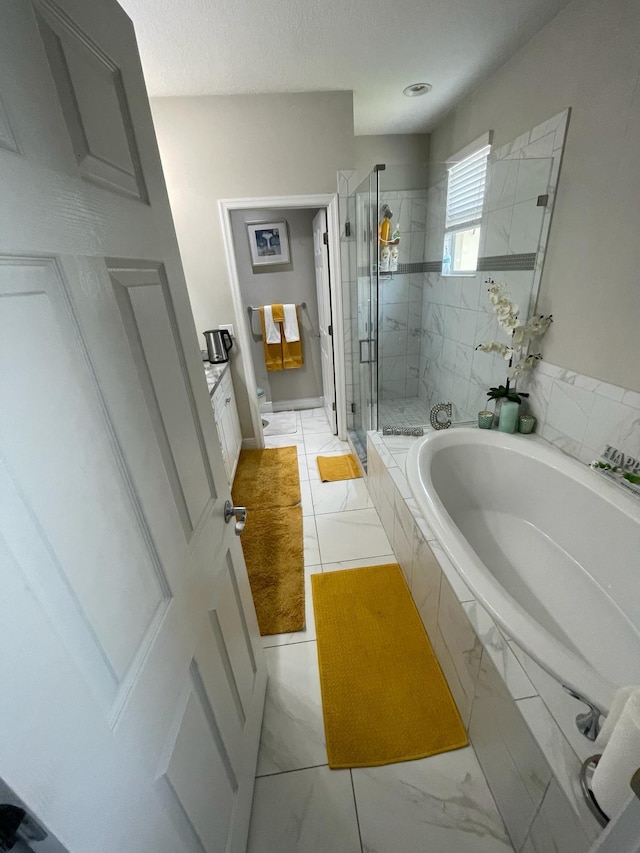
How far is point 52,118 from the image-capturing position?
434mm

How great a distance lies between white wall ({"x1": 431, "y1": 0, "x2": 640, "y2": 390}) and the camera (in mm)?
1250

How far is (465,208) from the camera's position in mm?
2381

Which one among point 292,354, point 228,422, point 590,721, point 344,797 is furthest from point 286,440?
point 590,721

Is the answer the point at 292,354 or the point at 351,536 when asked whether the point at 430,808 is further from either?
the point at 292,354

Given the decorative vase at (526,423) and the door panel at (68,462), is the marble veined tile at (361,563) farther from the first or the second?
the door panel at (68,462)

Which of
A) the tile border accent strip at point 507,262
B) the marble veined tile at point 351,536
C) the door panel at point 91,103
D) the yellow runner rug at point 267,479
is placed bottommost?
the marble veined tile at point 351,536

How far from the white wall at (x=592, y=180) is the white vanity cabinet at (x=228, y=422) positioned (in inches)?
76.9

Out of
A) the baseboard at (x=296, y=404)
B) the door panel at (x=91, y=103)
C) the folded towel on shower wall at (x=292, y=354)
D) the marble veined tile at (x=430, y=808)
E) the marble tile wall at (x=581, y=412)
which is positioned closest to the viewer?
the door panel at (x=91, y=103)

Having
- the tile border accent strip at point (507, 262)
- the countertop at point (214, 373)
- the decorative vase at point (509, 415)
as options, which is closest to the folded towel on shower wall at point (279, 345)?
the countertop at point (214, 373)

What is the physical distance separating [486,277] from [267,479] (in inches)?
83.8

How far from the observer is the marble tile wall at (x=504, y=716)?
748 mm

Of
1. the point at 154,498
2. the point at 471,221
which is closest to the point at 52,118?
the point at 154,498

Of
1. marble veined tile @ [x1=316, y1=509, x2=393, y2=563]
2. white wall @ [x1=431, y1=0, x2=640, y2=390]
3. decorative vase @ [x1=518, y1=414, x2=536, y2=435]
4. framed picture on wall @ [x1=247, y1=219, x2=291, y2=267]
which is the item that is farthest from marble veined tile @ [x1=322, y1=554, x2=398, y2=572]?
framed picture on wall @ [x1=247, y1=219, x2=291, y2=267]

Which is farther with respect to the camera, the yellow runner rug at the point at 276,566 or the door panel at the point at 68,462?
the yellow runner rug at the point at 276,566
